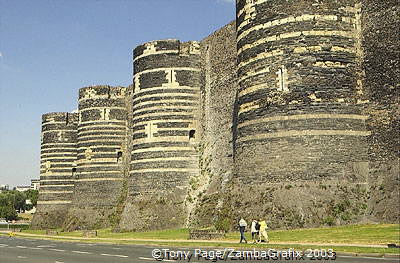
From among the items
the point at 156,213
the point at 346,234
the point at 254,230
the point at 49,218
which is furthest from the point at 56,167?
the point at 346,234

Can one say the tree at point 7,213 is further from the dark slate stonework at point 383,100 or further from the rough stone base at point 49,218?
the dark slate stonework at point 383,100

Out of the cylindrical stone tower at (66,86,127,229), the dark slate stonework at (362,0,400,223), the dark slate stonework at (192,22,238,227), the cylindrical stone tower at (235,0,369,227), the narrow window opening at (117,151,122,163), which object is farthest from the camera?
the narrow window opening at (117,151,122,163)

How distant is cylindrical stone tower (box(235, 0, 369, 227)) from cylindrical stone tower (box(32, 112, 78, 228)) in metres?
30.0

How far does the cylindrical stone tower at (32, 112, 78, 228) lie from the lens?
5256 cm

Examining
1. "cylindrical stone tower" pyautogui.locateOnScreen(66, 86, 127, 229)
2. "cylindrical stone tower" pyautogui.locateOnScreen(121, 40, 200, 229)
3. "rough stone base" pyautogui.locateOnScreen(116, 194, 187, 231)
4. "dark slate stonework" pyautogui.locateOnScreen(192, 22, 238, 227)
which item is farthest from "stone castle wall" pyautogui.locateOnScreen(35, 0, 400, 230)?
"cylindrical stone tower" pyautogui.locateOnScreen(66, 86, 127, 229)

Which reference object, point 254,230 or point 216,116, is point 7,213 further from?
point 254,230

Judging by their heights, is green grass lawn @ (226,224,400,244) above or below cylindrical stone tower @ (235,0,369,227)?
below

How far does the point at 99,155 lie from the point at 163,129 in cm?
1279

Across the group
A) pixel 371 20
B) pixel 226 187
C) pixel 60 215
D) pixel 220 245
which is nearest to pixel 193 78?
pixel 226 187

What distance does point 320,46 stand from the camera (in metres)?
25.2

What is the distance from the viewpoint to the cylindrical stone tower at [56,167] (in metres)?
52.6

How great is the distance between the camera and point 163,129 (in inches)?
1446

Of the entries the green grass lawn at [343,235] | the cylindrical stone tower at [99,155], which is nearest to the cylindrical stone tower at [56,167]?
the cylindrical stone tower at [99,155]

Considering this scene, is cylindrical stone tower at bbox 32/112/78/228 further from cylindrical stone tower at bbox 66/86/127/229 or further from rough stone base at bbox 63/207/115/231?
rough stone base at bbox 63/207/115/231
